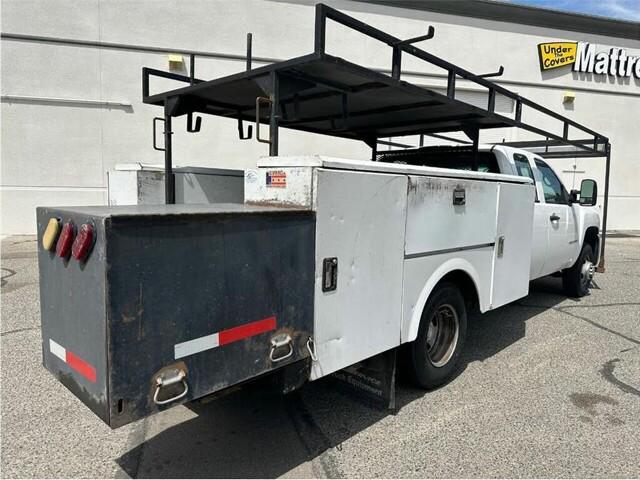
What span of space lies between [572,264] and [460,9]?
10891 mm

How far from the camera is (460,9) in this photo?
49.1ft

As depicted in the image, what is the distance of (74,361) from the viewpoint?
2219 millimetres

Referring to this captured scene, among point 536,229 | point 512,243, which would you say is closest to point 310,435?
point 512,243

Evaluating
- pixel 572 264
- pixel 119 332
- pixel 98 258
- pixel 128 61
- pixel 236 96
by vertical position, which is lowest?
pixel 572 264

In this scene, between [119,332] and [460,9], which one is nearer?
[119,332]

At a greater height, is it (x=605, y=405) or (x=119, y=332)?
(x=119, y=332)

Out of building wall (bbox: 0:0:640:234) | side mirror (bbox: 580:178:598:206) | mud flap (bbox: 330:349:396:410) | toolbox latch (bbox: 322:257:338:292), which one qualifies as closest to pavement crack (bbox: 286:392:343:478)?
mud flap (bbox: 330:349:396:410)

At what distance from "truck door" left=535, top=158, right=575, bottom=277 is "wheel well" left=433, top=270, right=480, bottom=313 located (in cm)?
198

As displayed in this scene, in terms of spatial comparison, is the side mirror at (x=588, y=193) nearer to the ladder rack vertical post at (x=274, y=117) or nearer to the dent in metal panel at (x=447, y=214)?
the dent in metal panel at (x=447, y=214)

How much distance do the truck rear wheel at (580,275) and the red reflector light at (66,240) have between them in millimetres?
7037

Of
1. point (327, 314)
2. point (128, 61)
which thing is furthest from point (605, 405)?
point (128, 61)

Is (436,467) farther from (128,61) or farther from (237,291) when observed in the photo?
(128,61)

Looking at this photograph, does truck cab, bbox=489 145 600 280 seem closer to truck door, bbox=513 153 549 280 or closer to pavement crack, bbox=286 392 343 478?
truck door, bbox=513 153 549 280

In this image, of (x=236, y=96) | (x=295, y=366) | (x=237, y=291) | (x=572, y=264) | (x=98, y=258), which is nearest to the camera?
(x=98, y=258)
